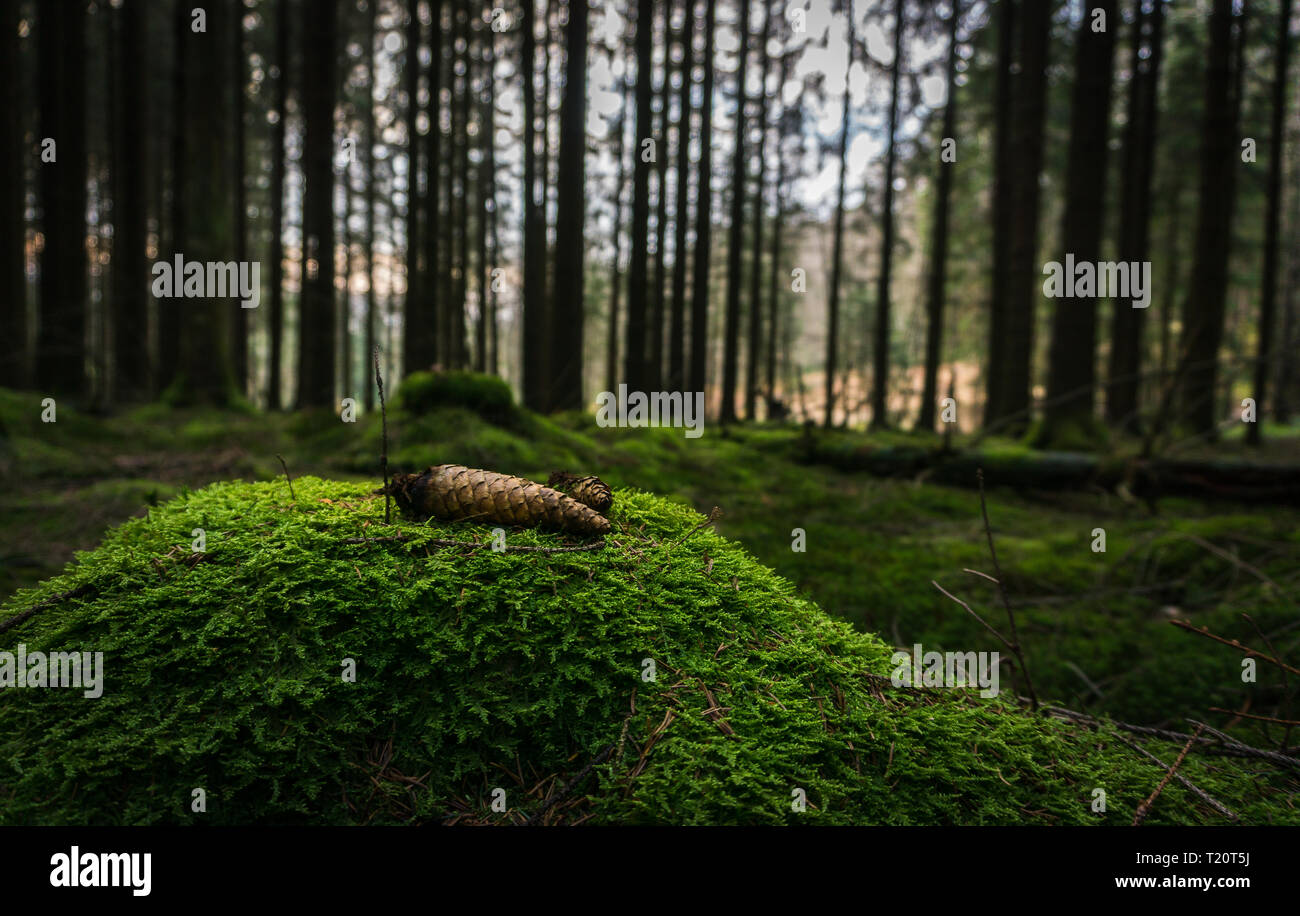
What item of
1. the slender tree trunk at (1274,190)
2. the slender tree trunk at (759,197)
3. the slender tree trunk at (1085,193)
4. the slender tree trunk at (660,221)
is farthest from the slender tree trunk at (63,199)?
the slender tree trunk at (1274,190)

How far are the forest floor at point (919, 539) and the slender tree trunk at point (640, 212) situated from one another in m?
5.80

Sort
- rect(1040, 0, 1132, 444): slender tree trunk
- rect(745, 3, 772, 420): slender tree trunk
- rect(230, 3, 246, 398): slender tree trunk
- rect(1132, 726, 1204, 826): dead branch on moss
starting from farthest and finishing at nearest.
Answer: rect(745, 3, 772, 420): slender tree trunk, rect(230, 3, 246, 398): slender tree trunk, rect(1040, 0, 1132, 444): slender tree trunk, rect(1132, 726, 1204, 826): dead branch on moss

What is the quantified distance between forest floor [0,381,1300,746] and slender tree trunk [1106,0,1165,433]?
31.8 ft

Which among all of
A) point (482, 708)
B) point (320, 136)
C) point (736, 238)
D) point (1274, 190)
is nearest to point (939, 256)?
point (736, 238)

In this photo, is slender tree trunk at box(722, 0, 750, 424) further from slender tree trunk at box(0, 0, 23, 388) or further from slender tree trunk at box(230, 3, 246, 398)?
slender tree trunk at box(0, 0, 23, 388)

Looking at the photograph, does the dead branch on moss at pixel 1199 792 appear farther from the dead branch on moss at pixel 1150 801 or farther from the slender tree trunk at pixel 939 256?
the slender tree trunk at pixel 939 256

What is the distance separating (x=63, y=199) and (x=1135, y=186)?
22120 mm

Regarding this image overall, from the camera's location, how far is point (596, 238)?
33.2 m

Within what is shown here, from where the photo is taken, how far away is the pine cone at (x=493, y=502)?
206 cm

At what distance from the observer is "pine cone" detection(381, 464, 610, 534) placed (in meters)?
2.06

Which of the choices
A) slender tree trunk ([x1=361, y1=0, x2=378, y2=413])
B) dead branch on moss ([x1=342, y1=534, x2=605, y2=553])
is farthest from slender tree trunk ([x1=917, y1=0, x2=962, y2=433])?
dead branch on moss ([x1=342, y1=534, x2=605, y2=553])

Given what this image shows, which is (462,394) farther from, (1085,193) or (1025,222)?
(1025,222)
